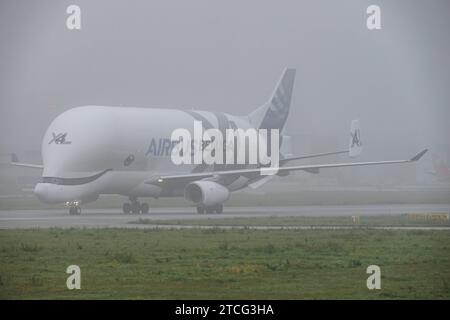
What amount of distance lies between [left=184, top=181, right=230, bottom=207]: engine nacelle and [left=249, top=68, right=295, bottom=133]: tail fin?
10668mm

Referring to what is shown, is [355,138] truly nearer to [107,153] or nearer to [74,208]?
[107,153]

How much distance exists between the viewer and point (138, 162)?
5122 centimetres

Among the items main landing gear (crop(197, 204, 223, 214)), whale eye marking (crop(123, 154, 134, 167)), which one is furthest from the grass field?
whale eye marking (crop(123, 154, 134, 167))

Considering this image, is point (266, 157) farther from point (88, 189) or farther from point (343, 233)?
point (343, 233)

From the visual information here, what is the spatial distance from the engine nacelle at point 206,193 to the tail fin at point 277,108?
10.7m

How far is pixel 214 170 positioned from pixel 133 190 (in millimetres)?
5700

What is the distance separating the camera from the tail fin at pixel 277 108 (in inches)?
2416

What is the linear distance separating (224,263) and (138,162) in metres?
27.5

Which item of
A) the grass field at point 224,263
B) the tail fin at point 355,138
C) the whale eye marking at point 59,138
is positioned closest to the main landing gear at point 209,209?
the whale eye marking at point 59,138

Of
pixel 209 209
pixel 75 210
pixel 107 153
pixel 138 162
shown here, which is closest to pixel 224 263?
pixel 75 210

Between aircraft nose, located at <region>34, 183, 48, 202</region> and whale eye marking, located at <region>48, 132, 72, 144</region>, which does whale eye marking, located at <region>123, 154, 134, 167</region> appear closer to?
whale eye marking, located at <region>48, 132, 72, 144</region>
